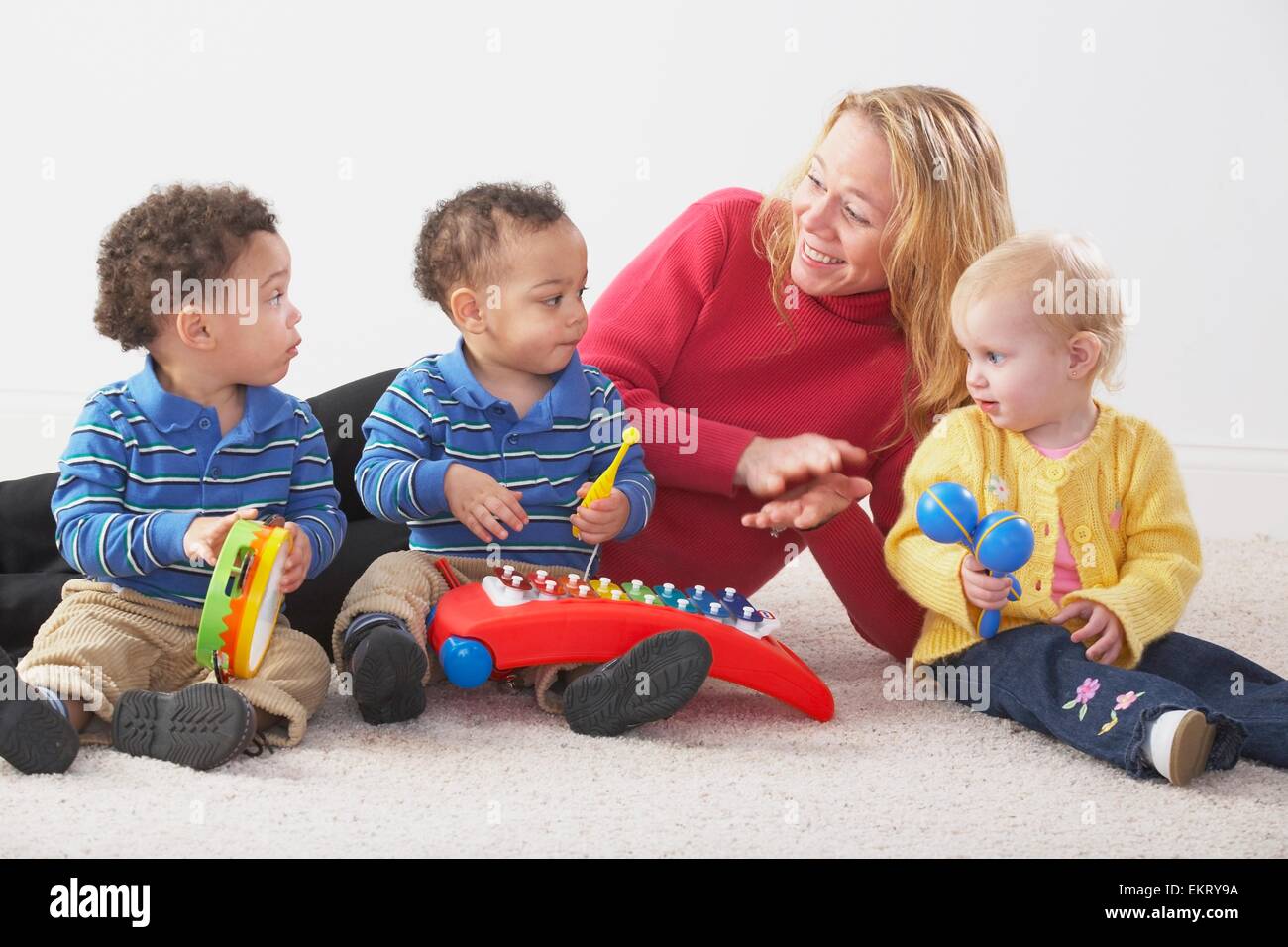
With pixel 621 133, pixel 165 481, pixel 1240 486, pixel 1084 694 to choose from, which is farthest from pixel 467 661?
pixel 1240 486

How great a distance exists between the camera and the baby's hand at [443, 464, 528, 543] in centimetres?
136

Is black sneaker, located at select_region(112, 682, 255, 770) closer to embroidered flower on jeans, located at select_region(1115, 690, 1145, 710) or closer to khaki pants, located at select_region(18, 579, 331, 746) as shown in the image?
khaki pants, located at select_region(18, 579, 331, 746)

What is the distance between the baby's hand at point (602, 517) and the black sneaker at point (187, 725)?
0.38 metres

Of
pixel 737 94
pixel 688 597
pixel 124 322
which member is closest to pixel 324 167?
pixel 737 94

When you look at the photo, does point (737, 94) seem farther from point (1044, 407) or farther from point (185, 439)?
point (185, 439)

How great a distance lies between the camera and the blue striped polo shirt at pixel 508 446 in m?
1.44

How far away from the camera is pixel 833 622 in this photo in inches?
72.5

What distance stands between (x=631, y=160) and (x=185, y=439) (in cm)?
128

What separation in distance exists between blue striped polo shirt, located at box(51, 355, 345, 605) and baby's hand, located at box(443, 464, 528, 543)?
12 cm

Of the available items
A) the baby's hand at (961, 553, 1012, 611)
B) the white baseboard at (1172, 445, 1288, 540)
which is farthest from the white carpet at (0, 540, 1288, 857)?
the white baseboard at (1172, 445, 1288, 540)
